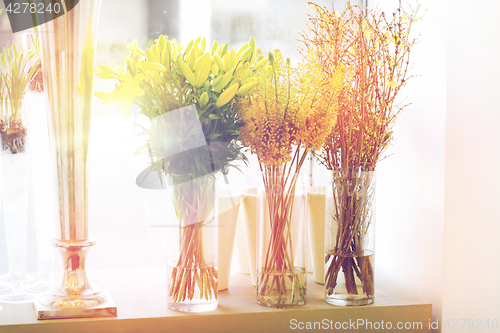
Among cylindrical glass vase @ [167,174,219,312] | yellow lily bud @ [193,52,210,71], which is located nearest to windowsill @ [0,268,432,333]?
cylindrical glass vase @ [167,174,219,312]

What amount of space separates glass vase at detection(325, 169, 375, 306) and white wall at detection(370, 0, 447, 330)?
12 cm

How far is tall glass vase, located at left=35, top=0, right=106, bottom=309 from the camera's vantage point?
671 millimetres

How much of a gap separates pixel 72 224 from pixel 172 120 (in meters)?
0.22

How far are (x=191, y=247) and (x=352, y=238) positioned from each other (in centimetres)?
27

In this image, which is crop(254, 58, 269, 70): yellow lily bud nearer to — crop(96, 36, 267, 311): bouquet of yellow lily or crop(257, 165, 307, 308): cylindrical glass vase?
crop(96, 36, 267, 311): bouquet of yellow lily

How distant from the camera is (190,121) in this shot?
0.68 metres

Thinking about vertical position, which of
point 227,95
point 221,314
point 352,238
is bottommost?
point 221,314

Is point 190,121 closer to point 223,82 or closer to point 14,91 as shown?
point 223,82

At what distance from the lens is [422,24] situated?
0.85 meters

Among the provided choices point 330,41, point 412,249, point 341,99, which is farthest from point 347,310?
point 330,41

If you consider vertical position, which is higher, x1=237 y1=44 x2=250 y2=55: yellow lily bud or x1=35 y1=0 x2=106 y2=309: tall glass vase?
x1=237 y1=44 x2=250 y2=55: yellow lily bud

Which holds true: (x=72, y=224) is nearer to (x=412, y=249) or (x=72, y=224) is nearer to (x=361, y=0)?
(x=412, y=249)

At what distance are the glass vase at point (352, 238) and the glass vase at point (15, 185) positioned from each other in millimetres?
516

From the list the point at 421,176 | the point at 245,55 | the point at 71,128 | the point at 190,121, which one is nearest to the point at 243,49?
the point at 245,55
